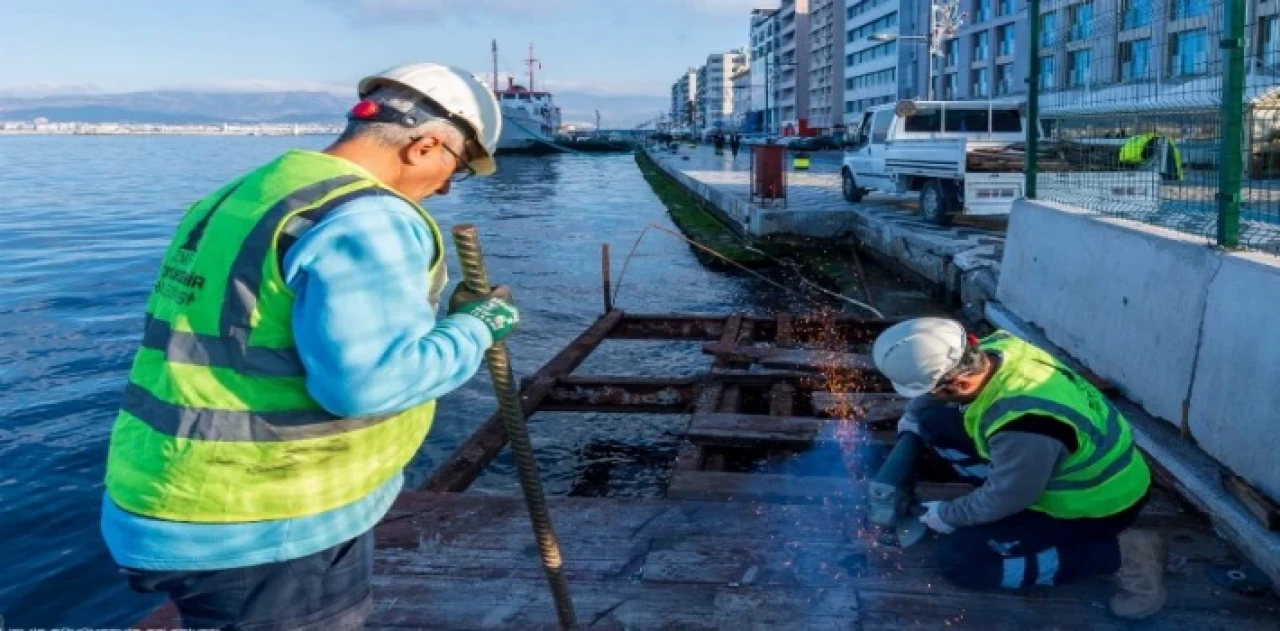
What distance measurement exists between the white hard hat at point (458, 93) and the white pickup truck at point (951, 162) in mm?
6445

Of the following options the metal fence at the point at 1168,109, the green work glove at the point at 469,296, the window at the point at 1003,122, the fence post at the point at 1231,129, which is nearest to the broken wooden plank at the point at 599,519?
the green work glove at the point at 469,296

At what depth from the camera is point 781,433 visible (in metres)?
5.79

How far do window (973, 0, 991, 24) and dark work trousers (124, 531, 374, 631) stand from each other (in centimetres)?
6386

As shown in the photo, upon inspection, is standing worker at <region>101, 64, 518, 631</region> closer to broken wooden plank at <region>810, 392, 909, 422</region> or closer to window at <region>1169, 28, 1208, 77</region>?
broken wooden plank at <region>810, 392, 909, 422</region>

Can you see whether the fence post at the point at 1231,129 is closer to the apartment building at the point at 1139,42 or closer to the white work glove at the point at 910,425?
the apartment building at the point at 1139,42

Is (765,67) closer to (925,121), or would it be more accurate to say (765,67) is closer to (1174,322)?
(925,121)

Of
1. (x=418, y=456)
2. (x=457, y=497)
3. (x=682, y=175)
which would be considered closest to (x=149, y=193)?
(x=682, y=175)

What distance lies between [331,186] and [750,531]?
9.26 feet

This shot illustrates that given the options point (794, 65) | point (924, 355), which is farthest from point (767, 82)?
point (924, 355)

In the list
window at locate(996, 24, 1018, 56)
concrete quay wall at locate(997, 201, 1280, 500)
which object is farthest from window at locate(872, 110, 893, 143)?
window at locate(996, 24, 1018, 56)

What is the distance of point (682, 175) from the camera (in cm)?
3594

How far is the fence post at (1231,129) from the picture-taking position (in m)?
4.77

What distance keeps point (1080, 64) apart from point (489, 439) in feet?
17.3

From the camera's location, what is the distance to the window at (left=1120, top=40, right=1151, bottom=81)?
6.03 metres
